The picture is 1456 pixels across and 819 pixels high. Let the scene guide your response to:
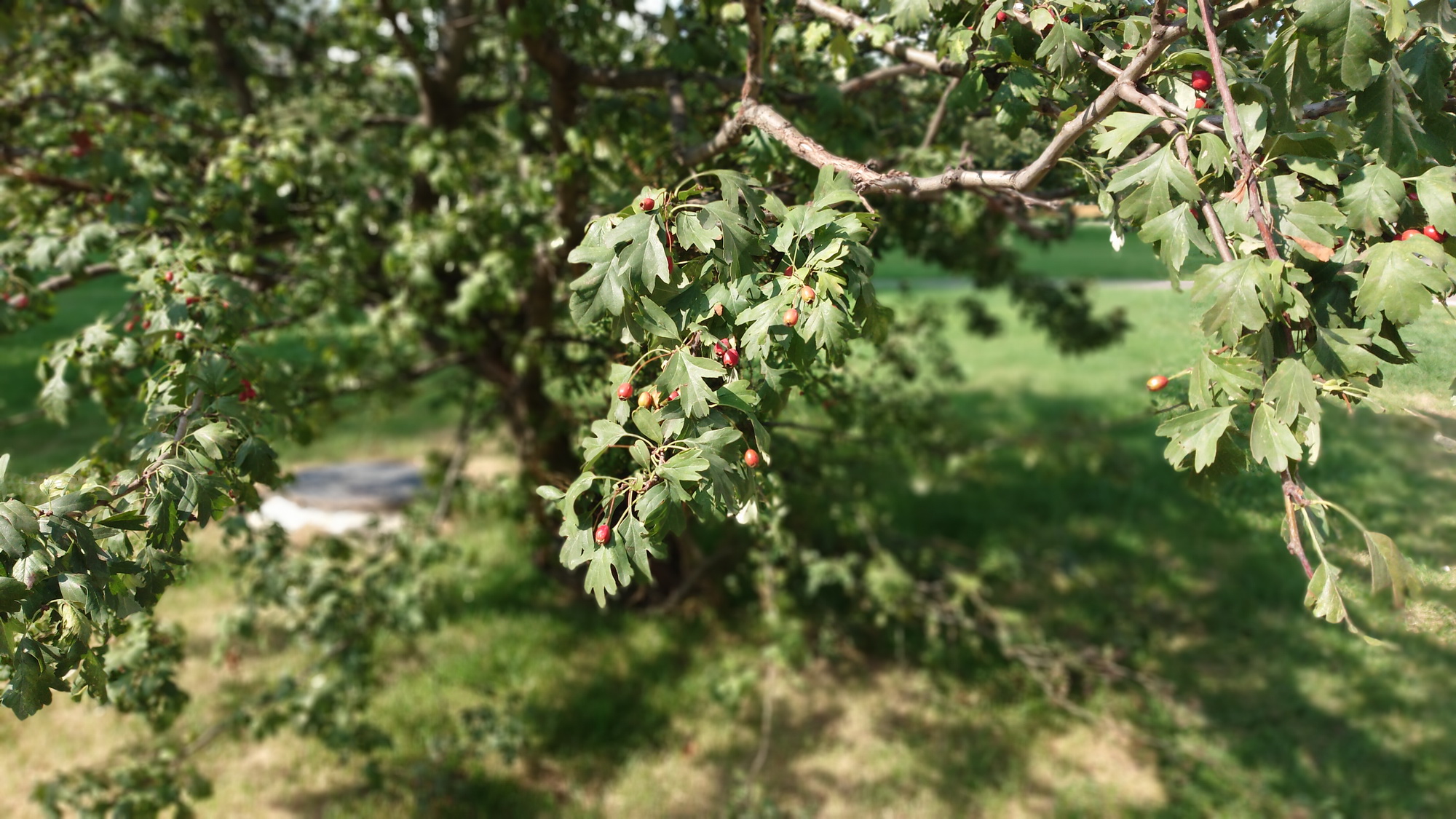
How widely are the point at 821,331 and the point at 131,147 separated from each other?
3.01 metres

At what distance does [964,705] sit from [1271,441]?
3.69 m

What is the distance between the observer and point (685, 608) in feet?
17.1

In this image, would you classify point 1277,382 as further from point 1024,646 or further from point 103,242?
point 1024,646

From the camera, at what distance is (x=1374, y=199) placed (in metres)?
1.38

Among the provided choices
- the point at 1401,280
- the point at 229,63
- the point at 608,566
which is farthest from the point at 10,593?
the point at 229,63

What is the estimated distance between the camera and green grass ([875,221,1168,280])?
2.86 meters

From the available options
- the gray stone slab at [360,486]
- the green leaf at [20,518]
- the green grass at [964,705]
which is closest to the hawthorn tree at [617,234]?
the green leaf at [20,518]

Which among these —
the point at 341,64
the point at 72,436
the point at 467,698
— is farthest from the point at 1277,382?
the point at 341,64

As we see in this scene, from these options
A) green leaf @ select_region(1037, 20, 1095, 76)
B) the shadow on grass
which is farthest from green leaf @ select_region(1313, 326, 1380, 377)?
the shadow on grass

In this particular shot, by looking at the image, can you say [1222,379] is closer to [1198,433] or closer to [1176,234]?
[1198,433]

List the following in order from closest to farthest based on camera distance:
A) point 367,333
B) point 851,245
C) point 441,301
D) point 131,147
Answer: point 851,245
point 131,147
point 367,333
point 441,301

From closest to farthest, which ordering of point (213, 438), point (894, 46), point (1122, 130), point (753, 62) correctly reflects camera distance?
point (1122, 130) < point (213, 438) < point (753, 62) < point (894, 46)

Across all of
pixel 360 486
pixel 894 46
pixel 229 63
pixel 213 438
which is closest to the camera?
pixel 213 438

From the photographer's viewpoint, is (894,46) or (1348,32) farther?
(894,46)
